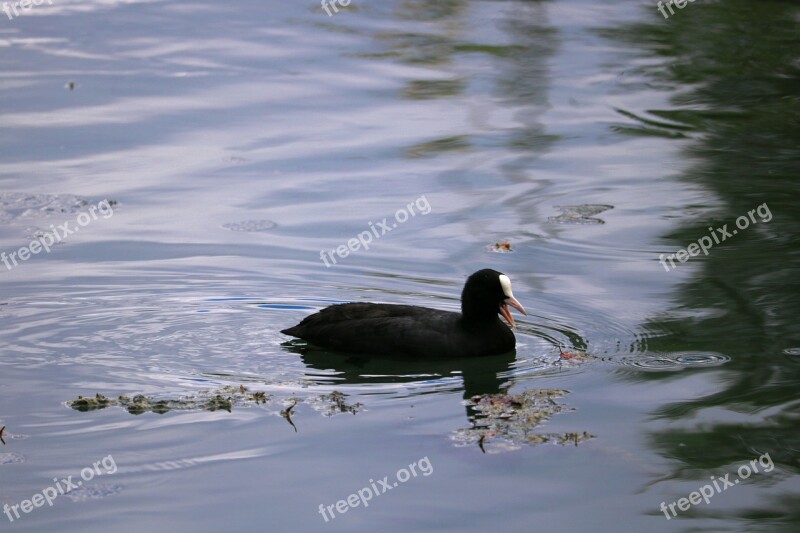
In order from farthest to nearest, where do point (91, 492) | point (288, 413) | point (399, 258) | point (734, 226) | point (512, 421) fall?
point (734, 226) < point (399, 258) < point (288, 413) < point (512, 421) < point (91, 492)

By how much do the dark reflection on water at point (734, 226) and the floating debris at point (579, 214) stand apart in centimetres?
78

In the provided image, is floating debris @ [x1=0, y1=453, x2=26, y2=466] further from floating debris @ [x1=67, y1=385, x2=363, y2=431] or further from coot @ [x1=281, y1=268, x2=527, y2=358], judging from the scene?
coot @ [x1=281, y1=268, x2=527, y2=358]

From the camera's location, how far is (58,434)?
712 centimetres

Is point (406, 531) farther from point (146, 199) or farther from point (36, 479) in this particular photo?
point (146, 199)

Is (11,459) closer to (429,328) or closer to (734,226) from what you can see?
(429,328)

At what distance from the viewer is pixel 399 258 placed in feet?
34.4

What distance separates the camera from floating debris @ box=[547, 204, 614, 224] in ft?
37.3

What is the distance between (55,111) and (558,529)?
10265mm

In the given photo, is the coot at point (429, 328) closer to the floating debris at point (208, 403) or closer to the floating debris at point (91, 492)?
the floating debris at point (208, 403)

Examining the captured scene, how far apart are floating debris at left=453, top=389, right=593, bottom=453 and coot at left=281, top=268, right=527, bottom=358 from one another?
0.89 m

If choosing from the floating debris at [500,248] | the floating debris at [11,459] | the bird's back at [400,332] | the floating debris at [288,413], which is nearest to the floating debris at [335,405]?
the floating debris at [288,413]

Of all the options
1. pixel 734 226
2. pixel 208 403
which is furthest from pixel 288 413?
pixel 734 226

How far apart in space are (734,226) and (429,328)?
3625 millimetres

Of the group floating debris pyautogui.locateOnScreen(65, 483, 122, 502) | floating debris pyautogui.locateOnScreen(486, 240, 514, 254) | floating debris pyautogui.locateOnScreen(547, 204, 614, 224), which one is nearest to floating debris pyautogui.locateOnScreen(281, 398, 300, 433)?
floating debris pyautogui.locateOnScreen(65, 483, 122, 502)
